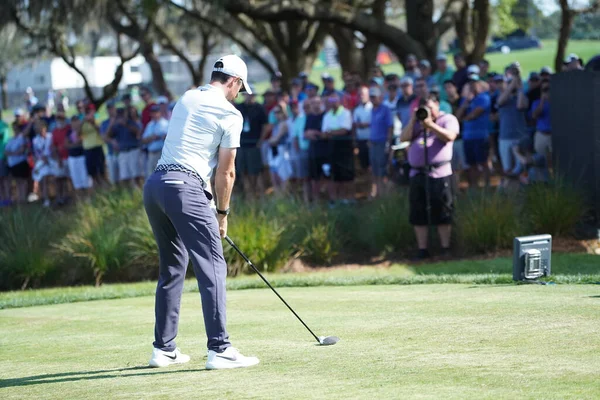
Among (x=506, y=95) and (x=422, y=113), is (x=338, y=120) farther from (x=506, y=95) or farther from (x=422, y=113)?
(x=422, y=113)

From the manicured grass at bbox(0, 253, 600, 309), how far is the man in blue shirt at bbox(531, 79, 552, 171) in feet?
8.43

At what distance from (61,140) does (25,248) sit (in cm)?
640

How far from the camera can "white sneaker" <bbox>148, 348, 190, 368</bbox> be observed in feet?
22.6

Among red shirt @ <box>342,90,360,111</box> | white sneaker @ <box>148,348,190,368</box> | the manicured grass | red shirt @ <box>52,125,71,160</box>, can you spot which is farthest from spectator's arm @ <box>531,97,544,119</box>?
red shirt @ <box>52,125,71,160</box>

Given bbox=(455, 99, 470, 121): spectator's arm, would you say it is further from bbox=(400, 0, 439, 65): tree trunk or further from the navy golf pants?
the navy golf pants

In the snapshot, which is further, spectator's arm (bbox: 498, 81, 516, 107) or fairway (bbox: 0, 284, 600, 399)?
spectator's arm (bbox: 498, 81, 516, 107)

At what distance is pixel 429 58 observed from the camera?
23.9m

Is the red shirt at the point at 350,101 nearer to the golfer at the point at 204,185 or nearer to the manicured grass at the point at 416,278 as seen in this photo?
the manicured grass at the point at 416,278

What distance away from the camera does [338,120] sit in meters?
17.6

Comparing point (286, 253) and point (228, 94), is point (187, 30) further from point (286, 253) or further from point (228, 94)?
point (228, 94)

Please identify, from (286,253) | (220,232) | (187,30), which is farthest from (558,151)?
(187,30)

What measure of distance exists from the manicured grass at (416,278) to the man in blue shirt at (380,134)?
3.20m

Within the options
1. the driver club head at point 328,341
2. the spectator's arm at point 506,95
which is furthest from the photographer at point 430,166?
the driver club head at point 328,341

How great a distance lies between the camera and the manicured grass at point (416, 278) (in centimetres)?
1121
